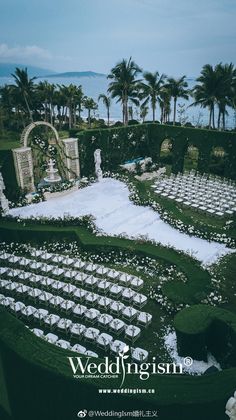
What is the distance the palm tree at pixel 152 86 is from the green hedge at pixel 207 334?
32530mm

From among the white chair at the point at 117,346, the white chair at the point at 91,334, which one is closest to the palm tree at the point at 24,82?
the white chair at the point at 91,334

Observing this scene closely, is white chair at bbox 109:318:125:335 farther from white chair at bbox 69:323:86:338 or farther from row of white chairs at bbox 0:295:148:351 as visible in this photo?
white chair at bbox 69:323:86:338

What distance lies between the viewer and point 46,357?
349 inches

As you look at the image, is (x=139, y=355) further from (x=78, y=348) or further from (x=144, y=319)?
(x=78, y=348)

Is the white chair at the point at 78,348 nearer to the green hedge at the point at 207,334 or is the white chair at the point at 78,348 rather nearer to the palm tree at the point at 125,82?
the green hedge at the point at 207,334

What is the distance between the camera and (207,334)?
12.0 meters

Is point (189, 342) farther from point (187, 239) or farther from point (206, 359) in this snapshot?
point (187, 239)

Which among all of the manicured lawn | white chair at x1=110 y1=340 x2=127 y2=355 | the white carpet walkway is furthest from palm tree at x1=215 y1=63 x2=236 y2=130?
white chair at x1=110 y1=340 x2=127 y2=355

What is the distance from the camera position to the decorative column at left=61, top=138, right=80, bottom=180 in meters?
29.2

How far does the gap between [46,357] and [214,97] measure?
107 ft

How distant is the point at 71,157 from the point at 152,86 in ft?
52.9

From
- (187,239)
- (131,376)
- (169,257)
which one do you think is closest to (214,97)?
(187,239)

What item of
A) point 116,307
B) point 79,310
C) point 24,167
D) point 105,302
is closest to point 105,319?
point 116,307

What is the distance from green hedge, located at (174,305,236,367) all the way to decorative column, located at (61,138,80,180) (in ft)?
66.7
